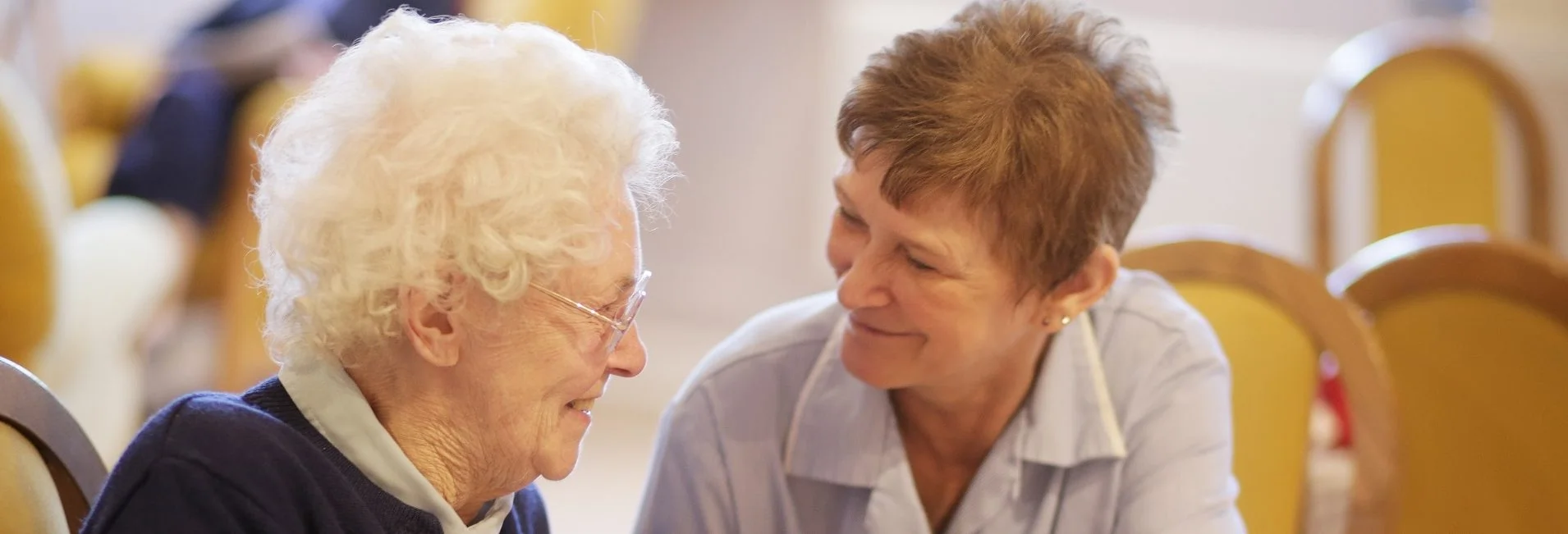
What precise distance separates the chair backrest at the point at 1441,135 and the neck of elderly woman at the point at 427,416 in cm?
228

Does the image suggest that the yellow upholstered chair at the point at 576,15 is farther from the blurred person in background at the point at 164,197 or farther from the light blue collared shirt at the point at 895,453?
the light blue collared shirt at the point at 895,453

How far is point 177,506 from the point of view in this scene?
944 millimetres

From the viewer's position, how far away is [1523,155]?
9.76 ft

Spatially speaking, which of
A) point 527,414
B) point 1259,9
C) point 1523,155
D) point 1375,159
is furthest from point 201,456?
point 1259,9

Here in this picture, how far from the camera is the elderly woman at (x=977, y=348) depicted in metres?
1.28

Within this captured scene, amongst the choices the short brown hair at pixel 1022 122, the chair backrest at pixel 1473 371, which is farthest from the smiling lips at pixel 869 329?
the chair backrest at pixel 1473 371

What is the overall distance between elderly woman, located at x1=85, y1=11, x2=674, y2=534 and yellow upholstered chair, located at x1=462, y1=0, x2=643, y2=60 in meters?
2.02

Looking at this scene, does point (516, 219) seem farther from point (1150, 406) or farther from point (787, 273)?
point (787, 273)

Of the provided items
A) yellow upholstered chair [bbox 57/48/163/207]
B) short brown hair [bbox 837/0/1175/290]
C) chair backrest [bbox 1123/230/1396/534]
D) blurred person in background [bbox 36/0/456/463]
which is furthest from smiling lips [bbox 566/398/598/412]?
yellow upholstered chair [bbox 57/48/163/207]

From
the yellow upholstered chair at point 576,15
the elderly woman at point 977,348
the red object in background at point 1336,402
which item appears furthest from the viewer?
the yellow upholstered chair at point 576,15

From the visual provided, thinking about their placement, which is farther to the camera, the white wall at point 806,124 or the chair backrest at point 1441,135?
the white wall at point 806,124

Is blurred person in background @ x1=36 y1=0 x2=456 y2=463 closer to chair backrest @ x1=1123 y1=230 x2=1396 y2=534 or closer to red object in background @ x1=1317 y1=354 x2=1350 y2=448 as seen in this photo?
chair backrest @ x1=1123 y1=230 x2=1396 y2=534

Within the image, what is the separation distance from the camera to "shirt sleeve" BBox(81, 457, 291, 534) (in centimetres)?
94

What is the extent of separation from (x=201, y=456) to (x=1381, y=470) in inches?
48.0
